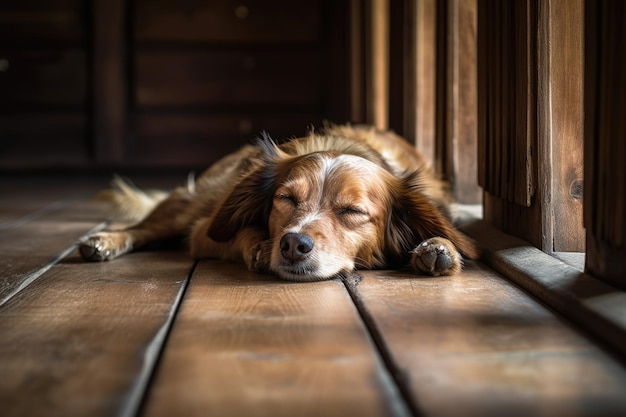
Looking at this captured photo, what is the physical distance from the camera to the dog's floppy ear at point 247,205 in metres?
2.66

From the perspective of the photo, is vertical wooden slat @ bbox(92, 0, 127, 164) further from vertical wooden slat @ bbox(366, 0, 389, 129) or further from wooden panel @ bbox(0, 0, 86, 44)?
vertical wooden slat @ bbox(366, 0, 389, 129)

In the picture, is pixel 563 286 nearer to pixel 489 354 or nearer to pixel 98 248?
pixel 489 354

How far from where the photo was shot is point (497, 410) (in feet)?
3.96

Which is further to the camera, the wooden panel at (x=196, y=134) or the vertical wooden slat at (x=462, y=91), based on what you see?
the wooden panel at (x=196, y=134)

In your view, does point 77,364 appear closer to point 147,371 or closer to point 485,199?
point 147,371

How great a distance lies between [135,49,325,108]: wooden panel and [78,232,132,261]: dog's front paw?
3581 millimetres

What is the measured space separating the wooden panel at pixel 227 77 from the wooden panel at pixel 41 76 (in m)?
0.45

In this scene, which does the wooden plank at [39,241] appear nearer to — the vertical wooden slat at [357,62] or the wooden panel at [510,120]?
the wooden panel at [510,120]

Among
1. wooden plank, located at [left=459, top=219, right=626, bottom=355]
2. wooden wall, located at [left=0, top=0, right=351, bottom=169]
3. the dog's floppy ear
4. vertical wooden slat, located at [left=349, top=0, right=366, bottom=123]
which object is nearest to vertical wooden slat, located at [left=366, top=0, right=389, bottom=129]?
vertical wooden slat, located at [left=349, top=0, right=366, bottom=123]

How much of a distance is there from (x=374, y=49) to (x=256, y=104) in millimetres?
1472

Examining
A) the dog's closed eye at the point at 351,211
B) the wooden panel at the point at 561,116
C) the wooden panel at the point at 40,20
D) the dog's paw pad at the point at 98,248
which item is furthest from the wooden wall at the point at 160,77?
the wooden panel at the point at 561,116

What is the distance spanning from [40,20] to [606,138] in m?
5.18

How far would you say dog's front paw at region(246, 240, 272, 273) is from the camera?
238 cm

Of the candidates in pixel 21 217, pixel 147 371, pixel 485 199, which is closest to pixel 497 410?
pixel 147 371
